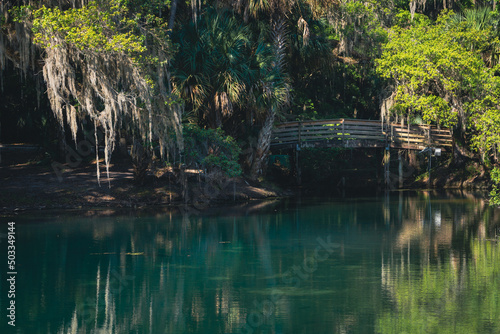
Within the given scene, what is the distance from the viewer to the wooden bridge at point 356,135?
121ft

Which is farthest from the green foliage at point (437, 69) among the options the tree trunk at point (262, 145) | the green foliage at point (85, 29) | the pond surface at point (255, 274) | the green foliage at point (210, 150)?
the green foliage at point (85, 29)

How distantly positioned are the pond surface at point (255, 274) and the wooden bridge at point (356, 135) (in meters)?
13.2

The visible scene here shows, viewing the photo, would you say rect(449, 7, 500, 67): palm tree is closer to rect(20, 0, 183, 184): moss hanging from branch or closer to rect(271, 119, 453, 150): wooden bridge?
rect(271, 119, 453, 150): wooden bridge

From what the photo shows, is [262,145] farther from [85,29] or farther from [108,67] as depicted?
[85,29]

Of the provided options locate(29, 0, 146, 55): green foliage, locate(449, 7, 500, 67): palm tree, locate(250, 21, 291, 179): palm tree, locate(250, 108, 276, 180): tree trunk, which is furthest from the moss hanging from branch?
locate(449, 7, 500, 67): palm tree

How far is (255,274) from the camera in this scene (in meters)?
14.5

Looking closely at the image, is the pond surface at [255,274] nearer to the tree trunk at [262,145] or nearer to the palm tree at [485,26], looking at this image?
the tree trunk at [262,145]

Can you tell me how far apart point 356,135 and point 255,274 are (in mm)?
24193

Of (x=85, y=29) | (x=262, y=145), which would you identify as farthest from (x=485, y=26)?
(x=85, y=29)

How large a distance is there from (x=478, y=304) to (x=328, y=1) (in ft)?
75.9

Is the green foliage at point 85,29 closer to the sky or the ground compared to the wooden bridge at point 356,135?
closer to the sky

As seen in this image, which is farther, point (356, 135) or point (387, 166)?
point (387, 166)

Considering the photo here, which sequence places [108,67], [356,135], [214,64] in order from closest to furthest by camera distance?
[108,67], [214,64], [356,135]

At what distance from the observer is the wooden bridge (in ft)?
121
